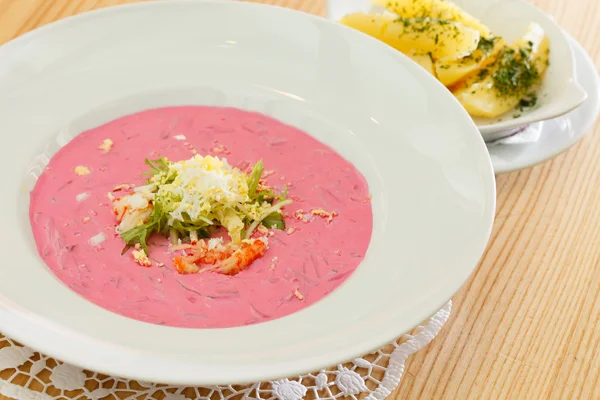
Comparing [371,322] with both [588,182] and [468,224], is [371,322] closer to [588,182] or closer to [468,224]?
[468,224]

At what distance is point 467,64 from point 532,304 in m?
0.83

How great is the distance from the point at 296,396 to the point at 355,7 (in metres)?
1.54

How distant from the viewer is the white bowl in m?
2.03

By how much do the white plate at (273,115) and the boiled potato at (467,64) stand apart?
0.24 m

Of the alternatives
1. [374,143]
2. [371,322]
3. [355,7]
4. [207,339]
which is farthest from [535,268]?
[355,7]

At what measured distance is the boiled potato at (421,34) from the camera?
225cm

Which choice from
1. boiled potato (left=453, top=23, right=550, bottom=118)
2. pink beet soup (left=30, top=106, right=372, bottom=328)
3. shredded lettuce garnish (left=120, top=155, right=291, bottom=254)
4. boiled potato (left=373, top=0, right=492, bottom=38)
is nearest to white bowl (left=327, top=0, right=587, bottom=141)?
boiled potato (left=453, top=23, right=550, bottom=118)

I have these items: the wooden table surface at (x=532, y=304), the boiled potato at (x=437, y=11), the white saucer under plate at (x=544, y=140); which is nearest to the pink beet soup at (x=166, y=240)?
the wooden table surface at (x=532, y=304)

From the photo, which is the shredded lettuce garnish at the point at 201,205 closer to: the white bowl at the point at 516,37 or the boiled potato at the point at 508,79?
the white bowl at the point at 516,37

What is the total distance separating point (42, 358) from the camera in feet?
4.96

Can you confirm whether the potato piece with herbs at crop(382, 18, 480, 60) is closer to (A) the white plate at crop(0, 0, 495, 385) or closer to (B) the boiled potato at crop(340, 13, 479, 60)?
(B) the boiled potato at crop(340, 13, 479, 60)

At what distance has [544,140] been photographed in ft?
7.01

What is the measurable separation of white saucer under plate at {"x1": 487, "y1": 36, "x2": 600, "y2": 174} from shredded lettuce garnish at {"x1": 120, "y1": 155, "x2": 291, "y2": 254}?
67 centimetres

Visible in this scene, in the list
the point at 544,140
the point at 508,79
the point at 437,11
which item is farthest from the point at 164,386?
the point at 437,11
